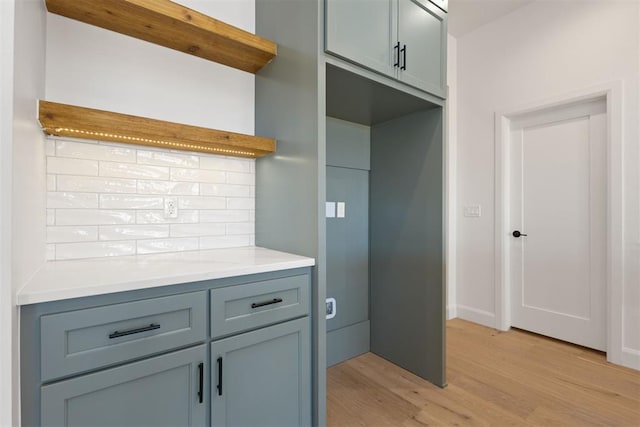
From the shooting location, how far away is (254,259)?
1384 mm

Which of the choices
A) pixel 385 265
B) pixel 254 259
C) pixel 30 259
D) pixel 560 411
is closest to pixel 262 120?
pixel 254 259

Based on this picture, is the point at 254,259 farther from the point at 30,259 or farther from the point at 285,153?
the point at 30,259

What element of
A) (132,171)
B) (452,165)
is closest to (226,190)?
(132,171)

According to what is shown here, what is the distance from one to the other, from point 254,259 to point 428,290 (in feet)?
4.14

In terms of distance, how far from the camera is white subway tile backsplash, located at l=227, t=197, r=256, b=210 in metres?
1.79

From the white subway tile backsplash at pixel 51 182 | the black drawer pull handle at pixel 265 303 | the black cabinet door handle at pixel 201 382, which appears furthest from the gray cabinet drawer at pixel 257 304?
the white subway tile backsplash at pixel 51 182

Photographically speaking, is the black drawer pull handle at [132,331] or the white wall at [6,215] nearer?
the white wall at [6,215]

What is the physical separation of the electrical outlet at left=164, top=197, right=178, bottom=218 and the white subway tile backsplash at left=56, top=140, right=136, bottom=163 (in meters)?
0.25

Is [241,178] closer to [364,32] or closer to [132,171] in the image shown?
[132,171]

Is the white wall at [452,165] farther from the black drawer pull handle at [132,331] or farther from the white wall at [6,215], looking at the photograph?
the white wall at [6,215]

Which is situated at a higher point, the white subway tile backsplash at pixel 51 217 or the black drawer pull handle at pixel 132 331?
the white subway tile backsplash at pixel 51 217

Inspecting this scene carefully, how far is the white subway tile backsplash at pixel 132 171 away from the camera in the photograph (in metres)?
1.42

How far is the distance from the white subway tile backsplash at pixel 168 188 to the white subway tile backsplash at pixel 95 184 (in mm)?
47

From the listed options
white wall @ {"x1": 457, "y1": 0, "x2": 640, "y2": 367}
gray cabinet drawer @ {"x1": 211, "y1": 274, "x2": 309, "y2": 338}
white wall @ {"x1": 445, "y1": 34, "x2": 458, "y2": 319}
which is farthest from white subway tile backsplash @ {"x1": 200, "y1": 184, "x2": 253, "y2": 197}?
white wall @ {"x1": 457, "y1": 0, "x2": 640, "y2": 367}
